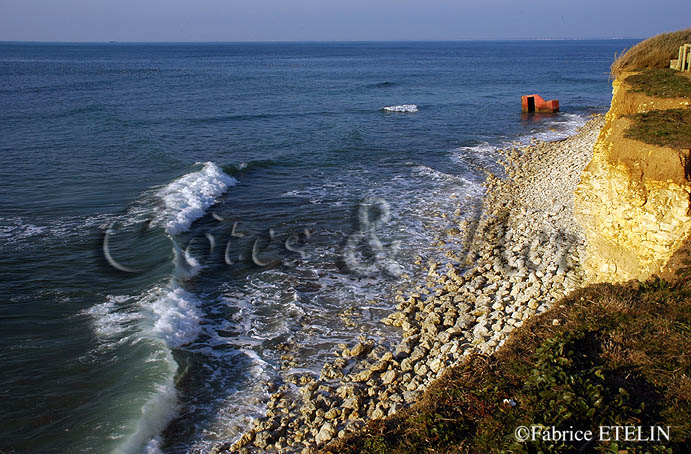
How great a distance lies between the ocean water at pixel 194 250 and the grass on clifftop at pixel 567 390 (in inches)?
150

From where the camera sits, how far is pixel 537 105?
41406 millimetres

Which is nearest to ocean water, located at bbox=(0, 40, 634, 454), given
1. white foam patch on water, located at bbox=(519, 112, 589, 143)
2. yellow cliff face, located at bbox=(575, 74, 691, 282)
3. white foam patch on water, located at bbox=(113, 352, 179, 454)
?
white foam patch on water, located at bbox=(113, 352, 179, 454)

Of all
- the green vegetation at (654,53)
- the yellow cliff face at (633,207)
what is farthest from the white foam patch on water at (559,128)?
the yellow cliff face at (633,207)

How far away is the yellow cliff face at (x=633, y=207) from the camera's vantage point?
9492 millimetres

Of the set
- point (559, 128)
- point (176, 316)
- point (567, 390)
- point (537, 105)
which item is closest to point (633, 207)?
point (567, 390)

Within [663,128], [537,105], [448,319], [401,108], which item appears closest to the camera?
[663,128]

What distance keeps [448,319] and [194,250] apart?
8972 millimetres

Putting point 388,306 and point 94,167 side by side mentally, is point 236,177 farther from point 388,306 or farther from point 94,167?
point 388,306

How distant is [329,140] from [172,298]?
68.5ft

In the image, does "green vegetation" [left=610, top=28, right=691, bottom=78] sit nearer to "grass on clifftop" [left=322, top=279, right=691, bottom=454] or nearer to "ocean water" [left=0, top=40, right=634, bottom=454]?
"ocean water" [left=0, top=40, right=634, bottom=454]

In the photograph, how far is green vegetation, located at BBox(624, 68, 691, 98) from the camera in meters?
13.9

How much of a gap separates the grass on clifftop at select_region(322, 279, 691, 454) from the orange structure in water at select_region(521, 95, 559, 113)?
3632 cm

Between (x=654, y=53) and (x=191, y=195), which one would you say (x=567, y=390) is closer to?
(x=191, y=195)

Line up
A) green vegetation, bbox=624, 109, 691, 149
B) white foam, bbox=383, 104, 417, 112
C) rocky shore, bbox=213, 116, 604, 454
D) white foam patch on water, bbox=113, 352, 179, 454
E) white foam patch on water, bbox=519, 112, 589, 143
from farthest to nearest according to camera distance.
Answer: white foam, bbox=383, 104, 417, 112 < white foam patch on water, bbox=519, 112, 589, 143 < green vegetation, bbox=624, 109, 691, 149 < rocky shore, bbox=213, 116, 604, 454 < white foam patch on water, bbox=113, 352, 179, 454
